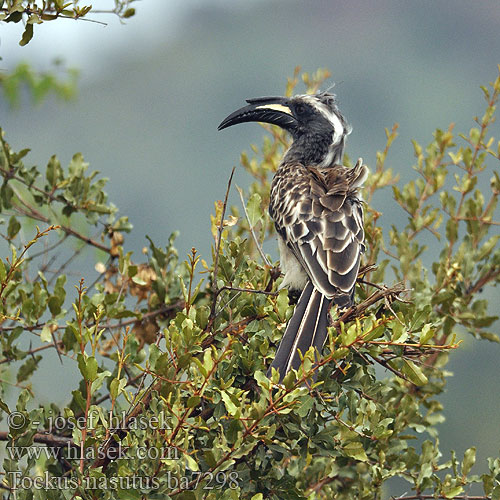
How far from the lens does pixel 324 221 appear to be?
9.78ft

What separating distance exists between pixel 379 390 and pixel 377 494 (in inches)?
16.0

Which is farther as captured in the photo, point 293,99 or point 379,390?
point 293,99

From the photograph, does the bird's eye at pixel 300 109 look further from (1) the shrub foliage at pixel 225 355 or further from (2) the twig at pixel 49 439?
(2) the twig at pixel 49 439

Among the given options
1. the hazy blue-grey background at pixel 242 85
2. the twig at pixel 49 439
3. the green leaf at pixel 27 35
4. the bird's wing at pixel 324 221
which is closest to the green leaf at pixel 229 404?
the twig at pixel 49 439

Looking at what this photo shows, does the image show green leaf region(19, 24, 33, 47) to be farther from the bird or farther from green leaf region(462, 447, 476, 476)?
green leaf region(462, 447, 476, 476)

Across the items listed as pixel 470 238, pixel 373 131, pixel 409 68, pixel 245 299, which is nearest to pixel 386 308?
pixel 245 299

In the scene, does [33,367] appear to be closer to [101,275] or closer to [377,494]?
[101,275]

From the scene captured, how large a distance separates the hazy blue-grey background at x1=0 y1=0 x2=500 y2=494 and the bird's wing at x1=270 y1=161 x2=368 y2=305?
26.1 m

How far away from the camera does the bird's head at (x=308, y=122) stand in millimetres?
3811

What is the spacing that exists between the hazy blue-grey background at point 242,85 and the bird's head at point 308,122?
25.5m

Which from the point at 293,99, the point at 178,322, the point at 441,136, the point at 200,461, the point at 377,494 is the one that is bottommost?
the point at 200,461

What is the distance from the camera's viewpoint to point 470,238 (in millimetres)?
3207

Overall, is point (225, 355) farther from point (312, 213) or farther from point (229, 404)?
→ point (312, 213)

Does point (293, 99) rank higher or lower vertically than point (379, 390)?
higher
